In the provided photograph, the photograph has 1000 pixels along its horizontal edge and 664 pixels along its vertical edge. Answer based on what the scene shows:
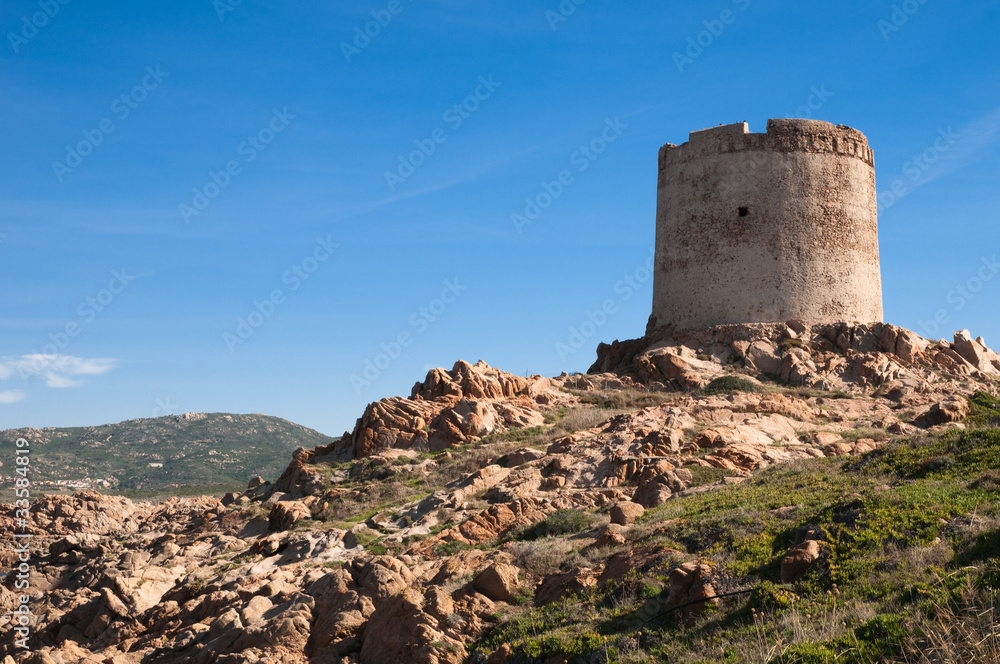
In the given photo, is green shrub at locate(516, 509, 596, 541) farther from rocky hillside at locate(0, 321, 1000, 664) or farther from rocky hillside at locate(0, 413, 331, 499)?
rocky hillside at locate(0, 413, 331, 499)

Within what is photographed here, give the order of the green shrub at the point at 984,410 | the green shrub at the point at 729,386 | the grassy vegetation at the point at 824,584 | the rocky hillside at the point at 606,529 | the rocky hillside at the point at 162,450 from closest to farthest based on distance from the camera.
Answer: the grassy vegetation at the point at 824,584 < the rocky hillside at the point at 606,529 < the green shrub at the point at 984,410 < the green shrub at the point at 729,386 < the rocky hillside at the point at 162,450

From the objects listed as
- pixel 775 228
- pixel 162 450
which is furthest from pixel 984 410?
pixel 162 450

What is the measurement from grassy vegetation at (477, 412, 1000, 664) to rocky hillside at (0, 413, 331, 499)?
4685 cm

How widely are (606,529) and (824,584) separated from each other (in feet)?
15.1

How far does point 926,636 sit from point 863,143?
23.5 meters

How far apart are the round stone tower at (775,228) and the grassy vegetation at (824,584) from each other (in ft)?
43.1

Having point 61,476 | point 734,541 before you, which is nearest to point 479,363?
point 734,541

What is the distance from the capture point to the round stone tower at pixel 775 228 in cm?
2642

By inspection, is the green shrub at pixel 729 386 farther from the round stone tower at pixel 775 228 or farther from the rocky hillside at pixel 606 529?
the round stone tower at pixel 775 228

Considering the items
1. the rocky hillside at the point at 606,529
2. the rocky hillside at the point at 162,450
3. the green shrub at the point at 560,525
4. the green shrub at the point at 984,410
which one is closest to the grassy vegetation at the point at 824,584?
the rocky hillside at the point at 606,529

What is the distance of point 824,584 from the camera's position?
30.6ft

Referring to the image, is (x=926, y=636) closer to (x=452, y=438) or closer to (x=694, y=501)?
(x=694, y=501)

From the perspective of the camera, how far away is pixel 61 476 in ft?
204

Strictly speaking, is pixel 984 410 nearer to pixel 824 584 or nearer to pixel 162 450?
pixel 824 584
